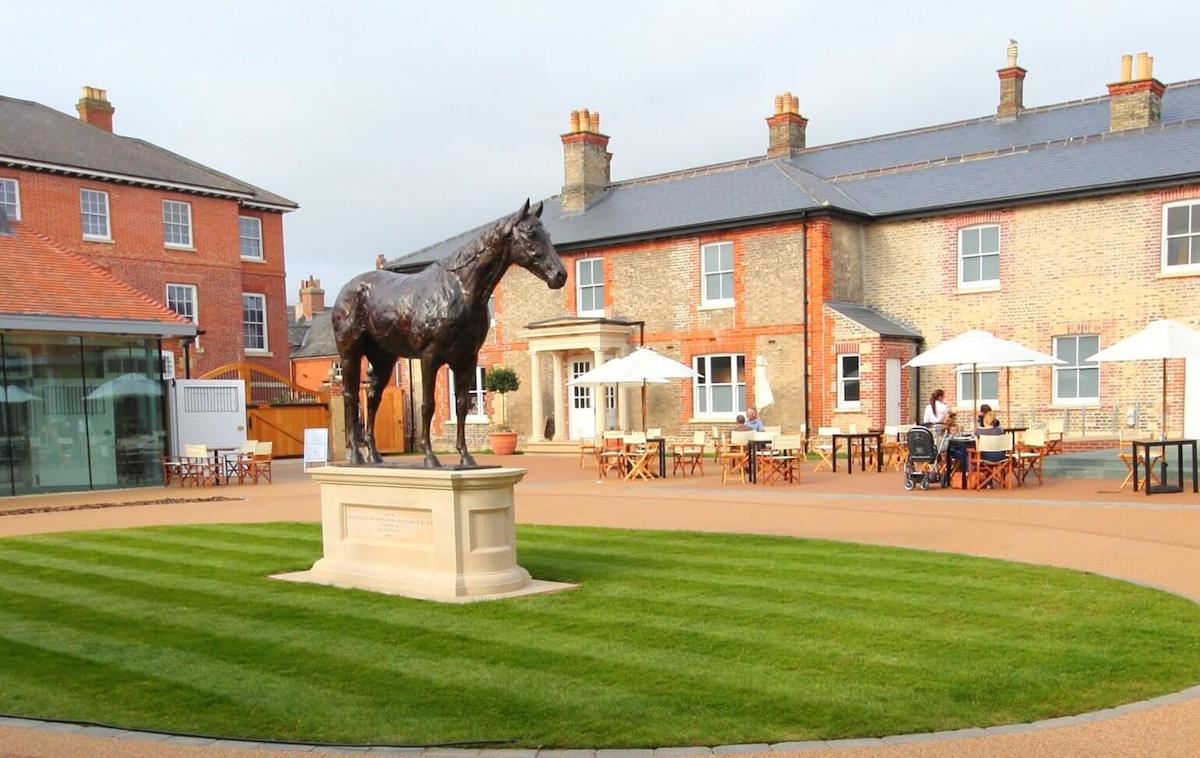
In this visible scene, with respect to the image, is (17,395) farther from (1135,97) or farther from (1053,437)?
(1135,97)

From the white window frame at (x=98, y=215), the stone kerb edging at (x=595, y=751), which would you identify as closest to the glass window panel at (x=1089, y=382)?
the stone kerb edging at (x=595, y=751)

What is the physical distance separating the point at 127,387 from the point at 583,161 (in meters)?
17.4

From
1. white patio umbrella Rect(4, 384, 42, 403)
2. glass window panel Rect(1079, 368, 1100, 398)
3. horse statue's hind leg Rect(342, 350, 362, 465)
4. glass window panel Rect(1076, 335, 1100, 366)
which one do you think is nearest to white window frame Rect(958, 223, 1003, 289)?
glass window panel Rect(1076, 335, 1100, 366)

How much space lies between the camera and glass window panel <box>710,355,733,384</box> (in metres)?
28.8

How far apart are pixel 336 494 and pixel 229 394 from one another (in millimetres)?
16622

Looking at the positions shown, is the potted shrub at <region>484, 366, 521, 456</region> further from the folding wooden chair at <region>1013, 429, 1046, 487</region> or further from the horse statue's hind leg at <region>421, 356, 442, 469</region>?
the horse statue's hind leg at <region>421, 356, 442, 469</region>

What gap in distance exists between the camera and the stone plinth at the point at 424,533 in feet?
28.0

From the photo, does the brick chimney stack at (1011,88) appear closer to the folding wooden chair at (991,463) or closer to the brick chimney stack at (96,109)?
the folding wooden chair at (991,463)

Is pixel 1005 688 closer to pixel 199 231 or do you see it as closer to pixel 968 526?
pixel 968 526

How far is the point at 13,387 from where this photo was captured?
779 inches

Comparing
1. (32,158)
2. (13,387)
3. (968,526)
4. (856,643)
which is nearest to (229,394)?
(13,387)

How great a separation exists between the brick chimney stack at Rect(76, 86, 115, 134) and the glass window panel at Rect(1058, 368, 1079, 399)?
104 feet

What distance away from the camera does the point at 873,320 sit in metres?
26.4

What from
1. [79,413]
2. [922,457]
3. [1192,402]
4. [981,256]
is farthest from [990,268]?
[79,413]
